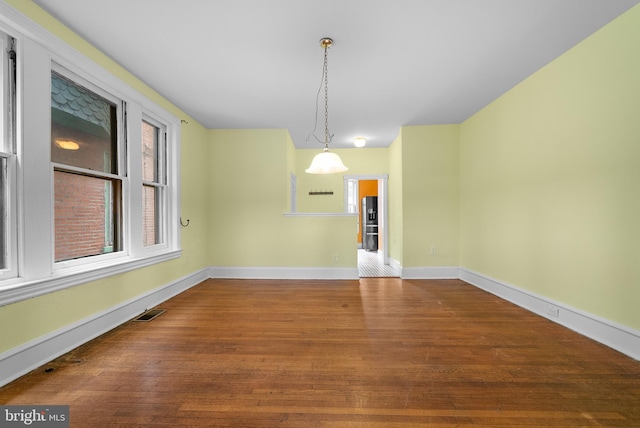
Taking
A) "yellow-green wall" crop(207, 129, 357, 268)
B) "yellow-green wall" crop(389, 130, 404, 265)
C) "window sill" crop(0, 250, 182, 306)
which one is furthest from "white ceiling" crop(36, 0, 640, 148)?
"window sill" crop(0, 250, 182, 306)

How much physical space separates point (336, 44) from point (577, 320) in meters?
3.42

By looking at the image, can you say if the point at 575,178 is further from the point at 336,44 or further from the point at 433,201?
the point at 336,44

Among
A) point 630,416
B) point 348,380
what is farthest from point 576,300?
point 348,380

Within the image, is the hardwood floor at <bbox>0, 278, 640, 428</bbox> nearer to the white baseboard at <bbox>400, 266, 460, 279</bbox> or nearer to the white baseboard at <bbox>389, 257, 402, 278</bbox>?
the white baseboard at <bbox>400, 266, 460, 279</bbox>

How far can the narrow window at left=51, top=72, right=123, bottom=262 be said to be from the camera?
7.55ft

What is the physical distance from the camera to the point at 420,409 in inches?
61.4

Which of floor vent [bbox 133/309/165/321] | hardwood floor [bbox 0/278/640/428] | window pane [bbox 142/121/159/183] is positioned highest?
window pane [bbox 142/121/159/183]

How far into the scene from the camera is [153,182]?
3537 mm

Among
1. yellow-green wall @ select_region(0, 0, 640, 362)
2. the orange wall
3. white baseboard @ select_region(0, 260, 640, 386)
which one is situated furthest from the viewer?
the orange wall

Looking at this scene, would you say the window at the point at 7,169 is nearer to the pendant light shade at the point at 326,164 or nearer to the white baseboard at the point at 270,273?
the pendant light shade at the point at 326,164

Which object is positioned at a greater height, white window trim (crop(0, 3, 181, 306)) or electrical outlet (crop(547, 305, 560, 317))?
white window trim (crop(0, 3, 181, 306))

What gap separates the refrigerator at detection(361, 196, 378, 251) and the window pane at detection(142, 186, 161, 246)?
256 inches
